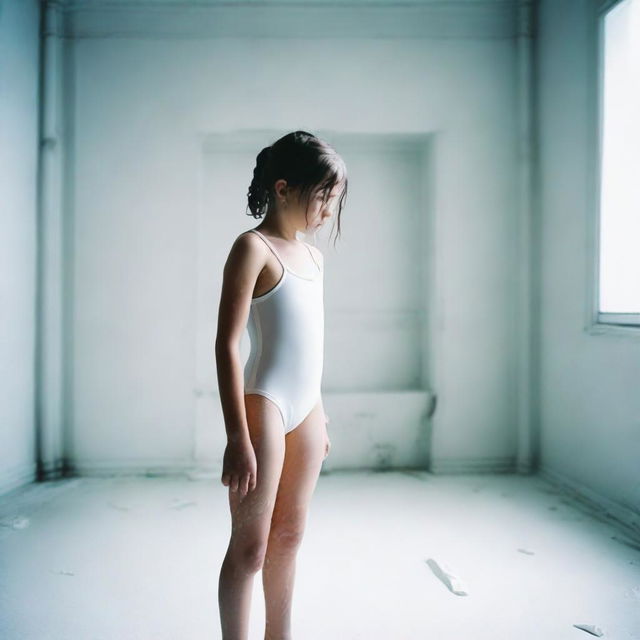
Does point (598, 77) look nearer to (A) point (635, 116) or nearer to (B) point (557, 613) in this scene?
(A) point (635, 116)

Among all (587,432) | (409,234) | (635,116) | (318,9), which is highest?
(318,9)

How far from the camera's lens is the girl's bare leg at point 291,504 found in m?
1.35

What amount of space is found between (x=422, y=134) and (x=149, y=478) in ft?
8.94

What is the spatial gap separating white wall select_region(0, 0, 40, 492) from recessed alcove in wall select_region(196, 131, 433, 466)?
3.37 ft

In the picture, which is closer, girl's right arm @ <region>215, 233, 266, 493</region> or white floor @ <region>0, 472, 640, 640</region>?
girl's right arm @ <region>215, 233, 266, 493</region>

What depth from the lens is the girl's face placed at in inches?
50.4

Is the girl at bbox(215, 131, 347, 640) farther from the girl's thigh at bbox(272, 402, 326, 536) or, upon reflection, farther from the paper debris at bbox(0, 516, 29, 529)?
→ the paper debris at bbox(0, 516, 29, 529)

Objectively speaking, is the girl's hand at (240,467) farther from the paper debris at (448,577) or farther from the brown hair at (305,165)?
the paper debris at (448,577)

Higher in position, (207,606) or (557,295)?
(557,295)

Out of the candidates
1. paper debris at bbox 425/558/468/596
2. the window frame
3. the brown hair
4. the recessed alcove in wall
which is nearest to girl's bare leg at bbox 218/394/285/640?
the brown hair

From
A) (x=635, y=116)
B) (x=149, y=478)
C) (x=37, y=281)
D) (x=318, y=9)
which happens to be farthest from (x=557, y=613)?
(x=318, y=9)

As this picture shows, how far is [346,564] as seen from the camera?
218 cm

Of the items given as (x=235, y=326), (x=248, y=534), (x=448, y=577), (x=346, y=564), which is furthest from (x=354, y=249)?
(x=248, y=534)

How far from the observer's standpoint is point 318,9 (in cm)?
348
